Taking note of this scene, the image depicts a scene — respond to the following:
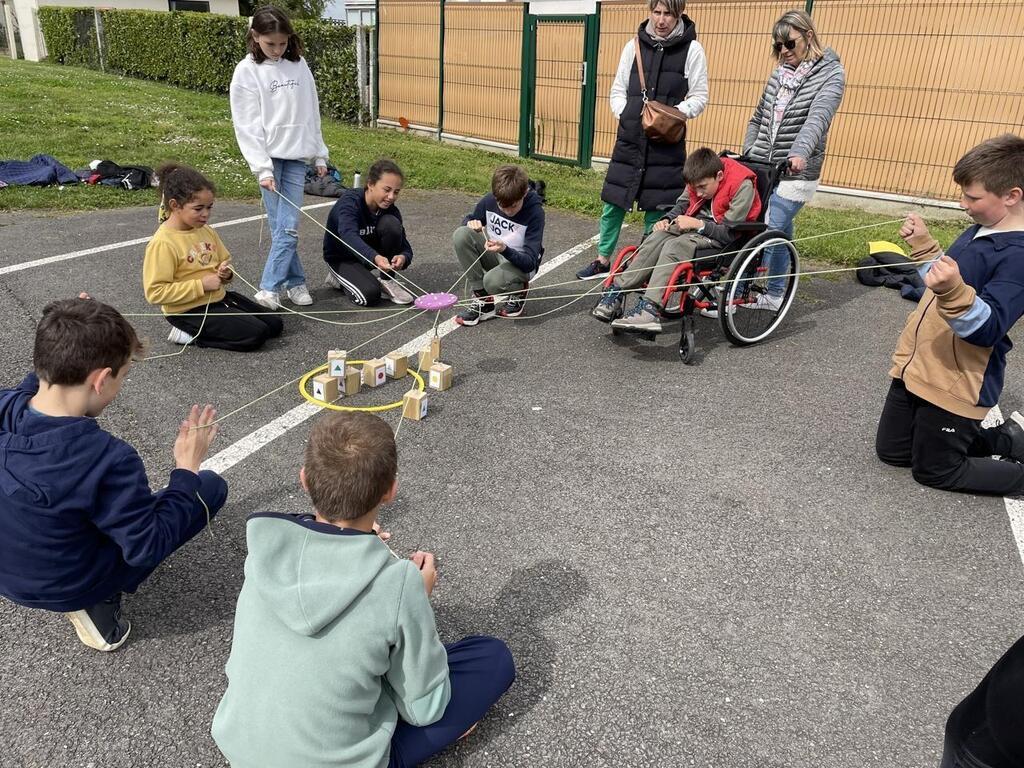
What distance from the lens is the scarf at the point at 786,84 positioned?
5.14 metres

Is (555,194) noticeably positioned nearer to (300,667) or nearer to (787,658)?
(787,658)

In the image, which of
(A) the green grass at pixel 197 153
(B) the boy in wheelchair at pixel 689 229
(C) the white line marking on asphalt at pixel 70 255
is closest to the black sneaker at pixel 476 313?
(B) the boy in wheelchair at pixel 689 229

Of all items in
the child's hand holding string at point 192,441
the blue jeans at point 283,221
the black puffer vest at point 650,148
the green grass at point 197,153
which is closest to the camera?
the child's hand holding string at point 192,441

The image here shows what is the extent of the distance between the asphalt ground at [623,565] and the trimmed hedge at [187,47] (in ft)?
33.8

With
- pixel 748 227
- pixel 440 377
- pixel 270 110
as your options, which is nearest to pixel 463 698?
pixel 440 377

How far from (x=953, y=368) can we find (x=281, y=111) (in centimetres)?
442

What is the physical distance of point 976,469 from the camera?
3.53 m

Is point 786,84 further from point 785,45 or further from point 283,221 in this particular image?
point 283,221

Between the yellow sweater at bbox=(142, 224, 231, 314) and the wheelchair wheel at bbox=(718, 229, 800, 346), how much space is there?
3309 mm

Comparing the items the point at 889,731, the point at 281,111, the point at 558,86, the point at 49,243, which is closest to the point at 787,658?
the point at 889,731

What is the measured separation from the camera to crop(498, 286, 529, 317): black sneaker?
5668 millimetres

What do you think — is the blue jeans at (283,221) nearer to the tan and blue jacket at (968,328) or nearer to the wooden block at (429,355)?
the wooden block at (429,355)

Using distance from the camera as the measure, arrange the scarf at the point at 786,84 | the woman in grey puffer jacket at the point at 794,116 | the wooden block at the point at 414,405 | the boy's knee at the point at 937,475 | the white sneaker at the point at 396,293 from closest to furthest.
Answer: the boy's knee at the point at 937,475 → the wooden block at the point at 414,405 → the woman in grey puffer jacket at the point at 794,116 → the scarf at the point at 786,84 → the white sneaker at the point at 396,293

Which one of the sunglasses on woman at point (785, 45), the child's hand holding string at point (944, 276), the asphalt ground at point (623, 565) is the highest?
the sunglasses on woman at point (785, 45)
